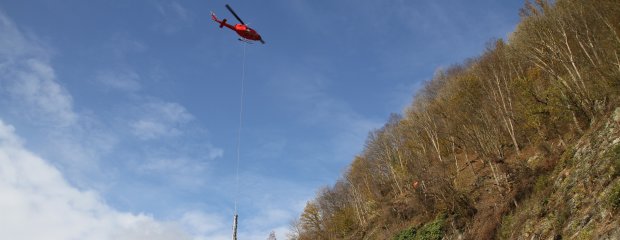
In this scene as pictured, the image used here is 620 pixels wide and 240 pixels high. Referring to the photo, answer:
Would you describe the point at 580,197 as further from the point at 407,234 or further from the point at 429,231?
the point at 407,234

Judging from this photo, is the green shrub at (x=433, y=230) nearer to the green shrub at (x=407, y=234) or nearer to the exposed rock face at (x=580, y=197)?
the green shrub at (x=407, y=234)

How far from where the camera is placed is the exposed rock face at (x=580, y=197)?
14766 millimetres

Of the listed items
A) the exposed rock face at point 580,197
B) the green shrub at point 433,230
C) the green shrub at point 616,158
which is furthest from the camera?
the green shrub at point 433,230

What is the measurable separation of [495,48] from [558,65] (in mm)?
17362

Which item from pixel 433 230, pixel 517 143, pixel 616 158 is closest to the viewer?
pixel 616 158

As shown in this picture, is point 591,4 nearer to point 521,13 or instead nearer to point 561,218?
point 521,13

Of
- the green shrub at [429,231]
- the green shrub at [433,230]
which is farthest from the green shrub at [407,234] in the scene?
the green shrub at [433,230]

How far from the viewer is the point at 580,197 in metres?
17.0

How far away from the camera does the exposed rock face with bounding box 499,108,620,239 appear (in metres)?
14.8

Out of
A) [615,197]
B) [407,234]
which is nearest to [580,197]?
[615,197]

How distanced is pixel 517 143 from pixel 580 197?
18.7 metres

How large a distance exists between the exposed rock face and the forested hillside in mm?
71

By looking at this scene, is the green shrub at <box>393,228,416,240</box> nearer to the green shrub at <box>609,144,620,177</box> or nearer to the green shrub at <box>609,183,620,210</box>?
the green shrub at <box>609,144,620,177</box>

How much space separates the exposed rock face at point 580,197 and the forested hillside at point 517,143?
0.23 feet
